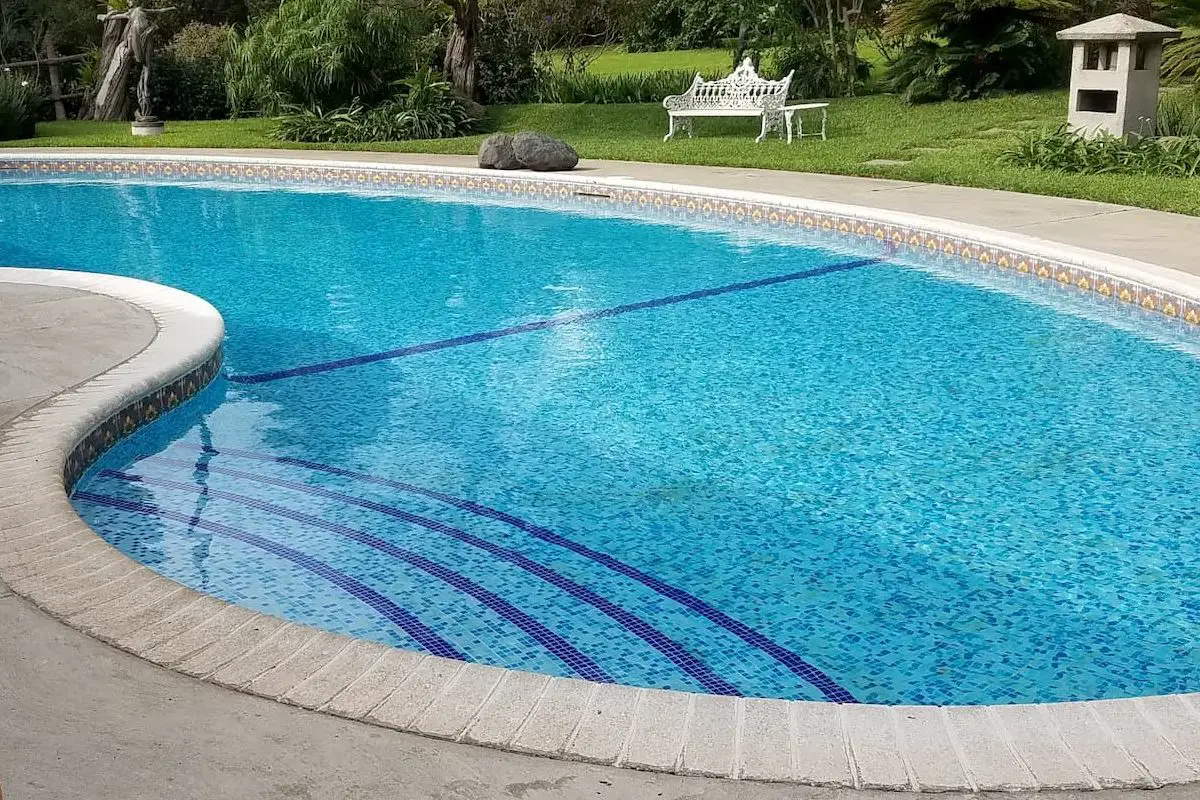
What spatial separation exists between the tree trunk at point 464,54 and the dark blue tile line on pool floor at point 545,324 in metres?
11.3

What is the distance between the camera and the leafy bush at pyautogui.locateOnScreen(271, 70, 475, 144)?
17516 millimetres

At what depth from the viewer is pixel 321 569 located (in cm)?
424

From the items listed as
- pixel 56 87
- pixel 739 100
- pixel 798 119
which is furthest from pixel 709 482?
pixel 56 87

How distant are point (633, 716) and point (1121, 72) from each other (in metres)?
11.3

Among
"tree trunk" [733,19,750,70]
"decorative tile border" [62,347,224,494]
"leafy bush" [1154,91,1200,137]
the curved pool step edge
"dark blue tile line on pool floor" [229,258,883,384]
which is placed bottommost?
"dark blue tile line on pool floor" [229,258,883,384]

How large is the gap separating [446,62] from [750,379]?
575 inches

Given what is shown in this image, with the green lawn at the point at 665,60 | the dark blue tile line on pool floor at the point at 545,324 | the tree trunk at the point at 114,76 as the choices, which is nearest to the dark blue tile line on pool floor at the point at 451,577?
the dark blue tile line on pool floor at the point at 545,324

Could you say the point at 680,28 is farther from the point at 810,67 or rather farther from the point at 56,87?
the point at 56,87

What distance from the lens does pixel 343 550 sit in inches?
173

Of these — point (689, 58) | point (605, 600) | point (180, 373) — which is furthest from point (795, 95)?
point (605, 600)

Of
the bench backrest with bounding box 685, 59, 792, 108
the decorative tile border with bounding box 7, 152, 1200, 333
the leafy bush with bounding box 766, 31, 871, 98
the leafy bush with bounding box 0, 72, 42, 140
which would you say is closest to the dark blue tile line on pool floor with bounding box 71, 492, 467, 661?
the decorative tile border with bounding box 7, 152, 1200, 333

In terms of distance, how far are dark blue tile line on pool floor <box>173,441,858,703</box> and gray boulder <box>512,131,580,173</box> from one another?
27.0ft

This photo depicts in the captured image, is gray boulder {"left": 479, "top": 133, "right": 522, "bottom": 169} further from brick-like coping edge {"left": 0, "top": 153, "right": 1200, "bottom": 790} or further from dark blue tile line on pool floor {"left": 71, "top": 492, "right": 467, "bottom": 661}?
brick-like coping edge {"left": 0, "top": 153, "right": 1200, "bottom": 790}

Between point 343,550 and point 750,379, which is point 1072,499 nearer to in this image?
point 750,379
